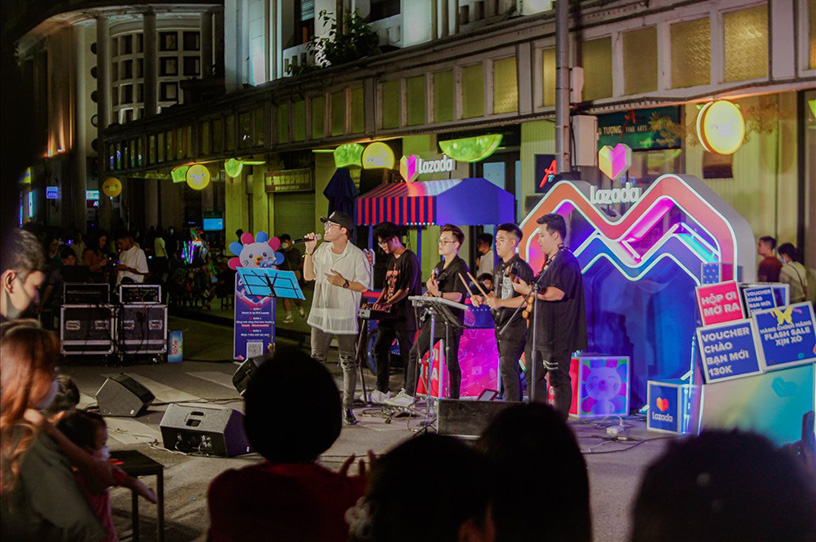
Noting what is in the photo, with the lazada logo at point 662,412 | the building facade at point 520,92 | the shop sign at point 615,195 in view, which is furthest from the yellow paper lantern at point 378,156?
the lazada logo at point 662,412

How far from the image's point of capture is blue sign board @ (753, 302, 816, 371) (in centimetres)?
820

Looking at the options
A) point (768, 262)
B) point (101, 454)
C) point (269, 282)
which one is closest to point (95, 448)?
point (101, 454)

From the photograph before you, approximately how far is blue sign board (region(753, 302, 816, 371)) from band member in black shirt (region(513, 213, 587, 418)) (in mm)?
1740

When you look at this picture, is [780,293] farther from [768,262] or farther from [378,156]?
[378,156]

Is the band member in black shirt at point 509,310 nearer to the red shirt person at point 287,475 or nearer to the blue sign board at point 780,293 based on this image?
the blue sign board at point 780,293

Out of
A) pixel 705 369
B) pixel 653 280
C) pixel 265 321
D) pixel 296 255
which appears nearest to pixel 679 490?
pixel 705 369

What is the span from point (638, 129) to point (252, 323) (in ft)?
23.4

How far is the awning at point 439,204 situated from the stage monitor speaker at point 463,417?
4782 mm

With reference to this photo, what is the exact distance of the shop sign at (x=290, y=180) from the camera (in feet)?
86.1

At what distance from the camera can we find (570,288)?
9156 millimetres

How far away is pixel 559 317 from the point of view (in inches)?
363

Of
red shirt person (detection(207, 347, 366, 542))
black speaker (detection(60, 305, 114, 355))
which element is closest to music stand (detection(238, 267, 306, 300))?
black speaker (detection(60, 305, 114, 355))

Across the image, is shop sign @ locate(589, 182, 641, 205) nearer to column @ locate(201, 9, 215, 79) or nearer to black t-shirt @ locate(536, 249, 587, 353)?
black t-shirt @ locate(536, 249, 587, 353)

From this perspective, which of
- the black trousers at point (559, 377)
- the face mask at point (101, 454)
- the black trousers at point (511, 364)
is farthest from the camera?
the black trousers at point (511, 364)
